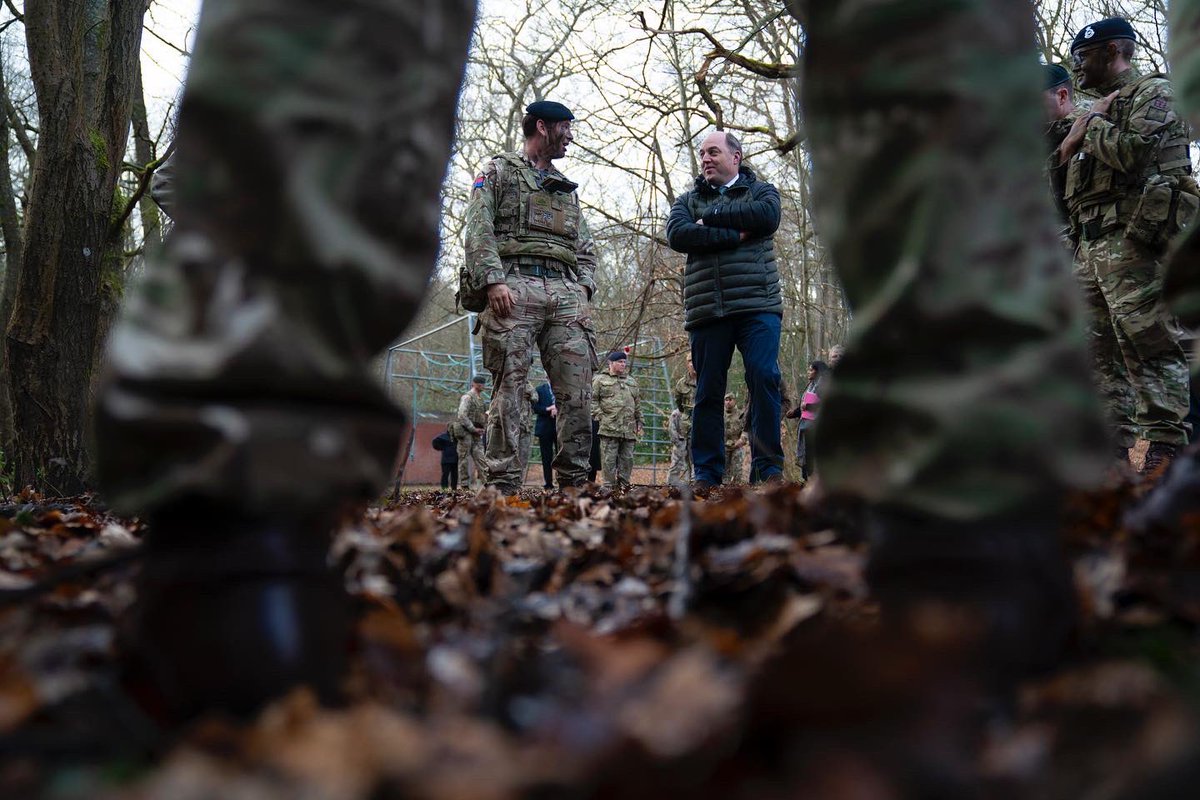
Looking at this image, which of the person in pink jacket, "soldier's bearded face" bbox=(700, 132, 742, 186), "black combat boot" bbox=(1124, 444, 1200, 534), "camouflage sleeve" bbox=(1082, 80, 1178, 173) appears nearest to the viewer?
"black combat boot" bbox=(1124, 444, 1200, 534)

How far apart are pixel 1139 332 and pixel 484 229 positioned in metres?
4.00

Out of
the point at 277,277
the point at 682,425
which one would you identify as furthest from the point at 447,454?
the point at 277,277

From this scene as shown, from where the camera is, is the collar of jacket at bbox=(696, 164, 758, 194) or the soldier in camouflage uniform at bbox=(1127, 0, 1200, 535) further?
the collar of jacket at bbox=(696, 164, 758, 194)

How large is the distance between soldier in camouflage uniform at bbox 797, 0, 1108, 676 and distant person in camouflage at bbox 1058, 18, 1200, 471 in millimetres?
4348

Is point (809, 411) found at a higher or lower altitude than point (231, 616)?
higher

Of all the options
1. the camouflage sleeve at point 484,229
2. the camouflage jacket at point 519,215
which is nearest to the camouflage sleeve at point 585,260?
the camouflage jacket at point 519,215

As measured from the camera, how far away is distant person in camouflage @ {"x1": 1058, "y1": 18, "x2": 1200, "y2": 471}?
488 cm

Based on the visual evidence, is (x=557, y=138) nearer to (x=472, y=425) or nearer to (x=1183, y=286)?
(x=1183, y=286)

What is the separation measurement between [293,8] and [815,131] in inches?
25.6

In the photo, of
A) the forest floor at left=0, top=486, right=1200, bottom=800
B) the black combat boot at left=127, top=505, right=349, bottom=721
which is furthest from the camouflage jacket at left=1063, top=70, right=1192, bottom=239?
the black combat boot at left=127, top=505, right=349, bottom=721

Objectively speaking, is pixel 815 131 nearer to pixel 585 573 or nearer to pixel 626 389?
pixel 585 573

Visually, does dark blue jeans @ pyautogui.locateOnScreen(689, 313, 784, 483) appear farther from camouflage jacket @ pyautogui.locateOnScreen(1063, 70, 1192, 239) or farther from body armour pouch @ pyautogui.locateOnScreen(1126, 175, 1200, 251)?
body armour pouch @ pyautogui.locateOnScreen(1126, 175, 1200, 251)

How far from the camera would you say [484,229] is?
6.21 m

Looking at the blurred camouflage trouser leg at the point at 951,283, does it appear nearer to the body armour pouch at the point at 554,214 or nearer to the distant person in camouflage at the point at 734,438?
the body armour pouch at the point at 554,214
